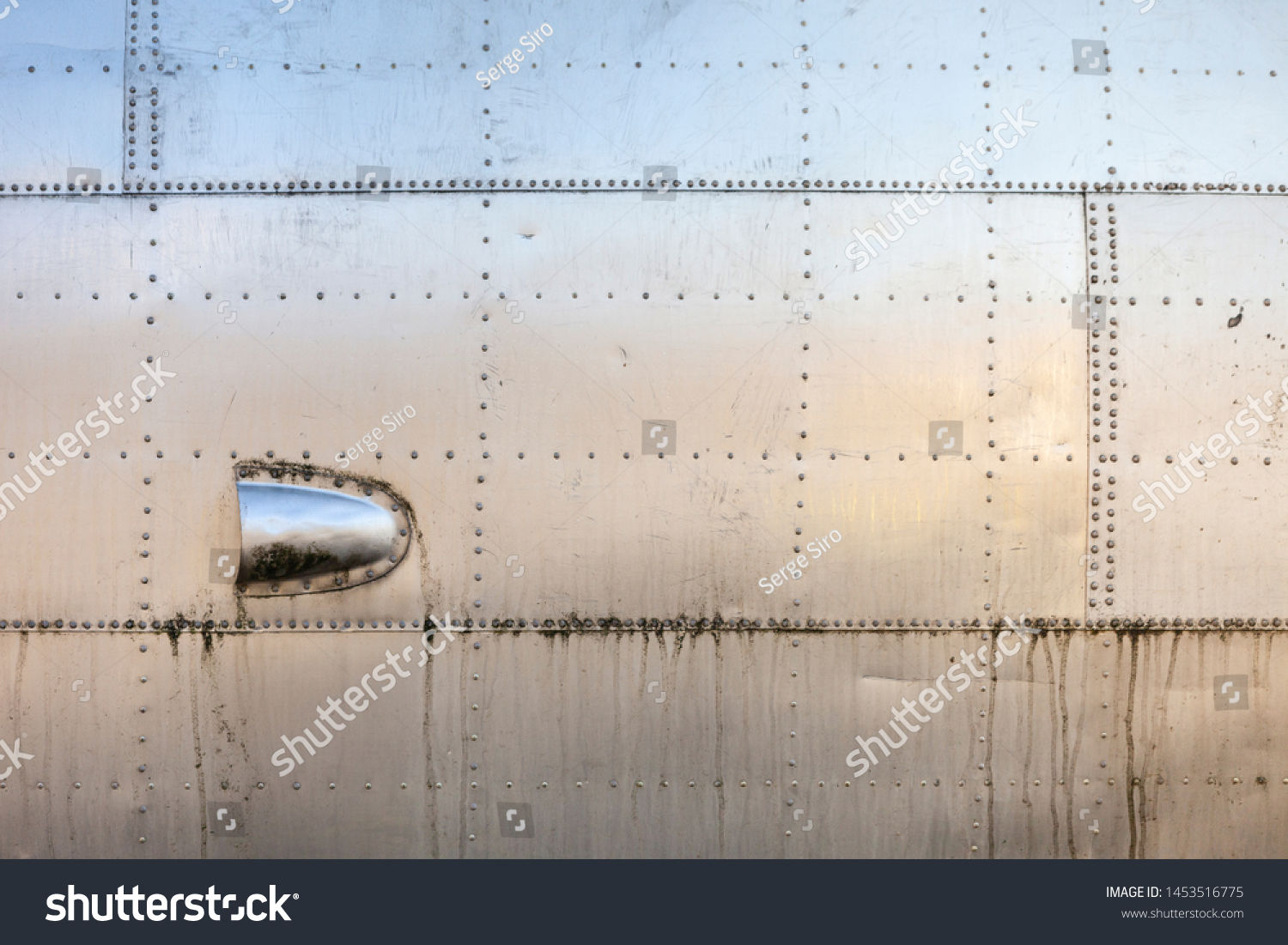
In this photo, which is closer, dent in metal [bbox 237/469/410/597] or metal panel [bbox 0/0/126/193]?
dent in metal [bbox 237/469/410/597]

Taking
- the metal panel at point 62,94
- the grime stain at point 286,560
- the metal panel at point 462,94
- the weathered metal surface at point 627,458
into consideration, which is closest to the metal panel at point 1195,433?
the weathered metal surface at point 627,458

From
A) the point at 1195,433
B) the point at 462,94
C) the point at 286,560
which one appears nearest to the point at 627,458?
the point at 286,560

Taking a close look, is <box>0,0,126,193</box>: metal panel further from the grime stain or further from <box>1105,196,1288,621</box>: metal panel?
<box>1105,196,1288,621</box>: metal panel

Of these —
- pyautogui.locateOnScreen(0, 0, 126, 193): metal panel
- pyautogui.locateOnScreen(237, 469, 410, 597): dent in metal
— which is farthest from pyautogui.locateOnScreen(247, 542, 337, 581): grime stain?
pyautogui.locateOnScreen(0, 0, 126, 193): metal panel

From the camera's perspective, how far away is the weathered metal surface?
10.8 feet

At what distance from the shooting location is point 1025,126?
11.1 feet

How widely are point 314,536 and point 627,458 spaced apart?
124 cm

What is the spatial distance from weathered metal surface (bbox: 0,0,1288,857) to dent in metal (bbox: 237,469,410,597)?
6 centimetres

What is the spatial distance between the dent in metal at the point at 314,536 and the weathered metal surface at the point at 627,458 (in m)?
0.06

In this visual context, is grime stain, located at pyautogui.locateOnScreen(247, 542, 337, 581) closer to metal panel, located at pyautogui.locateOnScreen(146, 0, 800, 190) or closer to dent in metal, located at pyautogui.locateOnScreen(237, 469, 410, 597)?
dent in metal, located at pyautogui.locateOnScreen(237, 469, 410, 597)

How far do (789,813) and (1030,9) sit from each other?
338cm

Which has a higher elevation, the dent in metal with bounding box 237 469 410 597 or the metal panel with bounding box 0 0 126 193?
the metal panel with bounding box 0 0 126 193

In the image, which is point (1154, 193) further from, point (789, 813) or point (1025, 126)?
point (789, 813)

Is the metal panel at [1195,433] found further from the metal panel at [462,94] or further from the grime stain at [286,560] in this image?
the grime stain at [286,560]
